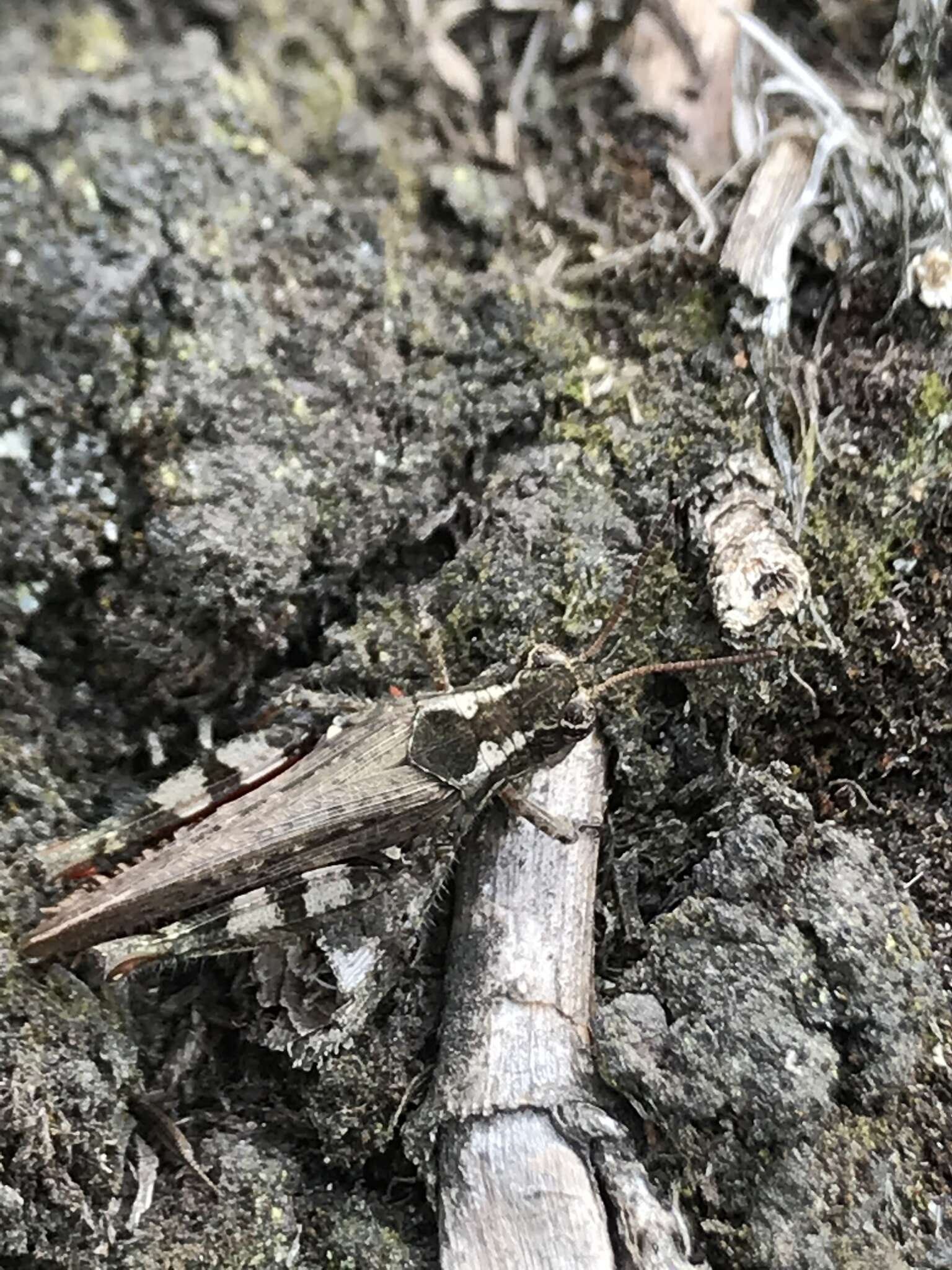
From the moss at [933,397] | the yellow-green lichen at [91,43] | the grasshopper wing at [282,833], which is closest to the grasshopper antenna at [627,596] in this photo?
the grasshopper wing at [282,833]

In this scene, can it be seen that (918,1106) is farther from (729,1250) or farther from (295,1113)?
(295,1113)

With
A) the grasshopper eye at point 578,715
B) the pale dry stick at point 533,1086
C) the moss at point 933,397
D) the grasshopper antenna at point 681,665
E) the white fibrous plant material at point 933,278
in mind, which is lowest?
the pale dry stick at point 533,1086

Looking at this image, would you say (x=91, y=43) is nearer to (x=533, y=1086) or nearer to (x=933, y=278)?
(x=933, y=278)

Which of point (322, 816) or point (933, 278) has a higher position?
point (933, 278)

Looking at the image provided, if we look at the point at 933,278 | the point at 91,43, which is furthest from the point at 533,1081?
the point at 91,43

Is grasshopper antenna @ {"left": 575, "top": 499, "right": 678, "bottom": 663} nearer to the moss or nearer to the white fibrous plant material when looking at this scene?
the moss

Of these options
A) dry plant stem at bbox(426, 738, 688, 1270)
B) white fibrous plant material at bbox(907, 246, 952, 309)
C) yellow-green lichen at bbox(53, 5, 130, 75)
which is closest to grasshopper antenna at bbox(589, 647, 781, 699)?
dry plant stem at bbox(426, 738, 688, 1270)

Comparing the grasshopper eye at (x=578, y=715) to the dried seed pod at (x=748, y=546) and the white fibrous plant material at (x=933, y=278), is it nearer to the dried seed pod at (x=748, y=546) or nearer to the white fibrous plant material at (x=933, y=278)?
the dried seed pod at (x=748, y=546)
